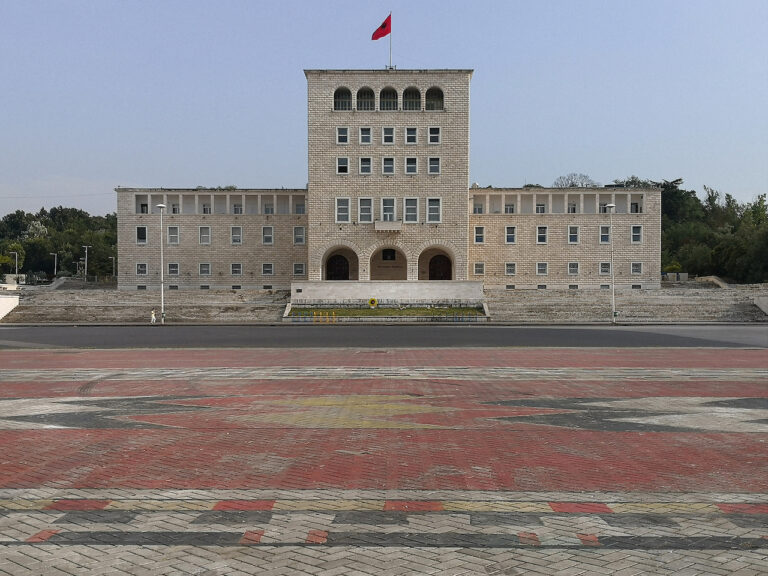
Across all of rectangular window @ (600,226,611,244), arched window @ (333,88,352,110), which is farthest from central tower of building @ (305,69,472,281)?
rectangular window @ (600,226,611,244)

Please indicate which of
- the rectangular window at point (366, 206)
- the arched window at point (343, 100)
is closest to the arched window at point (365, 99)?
the arched window at point (343, 100)

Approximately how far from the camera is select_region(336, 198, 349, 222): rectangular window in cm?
5931

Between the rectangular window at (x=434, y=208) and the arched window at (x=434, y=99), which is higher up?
the arched window at (x=434, y=99)

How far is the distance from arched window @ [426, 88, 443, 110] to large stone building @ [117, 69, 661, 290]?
85mm

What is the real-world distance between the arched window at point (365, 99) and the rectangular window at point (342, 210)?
7.97m

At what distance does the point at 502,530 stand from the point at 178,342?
24.6m

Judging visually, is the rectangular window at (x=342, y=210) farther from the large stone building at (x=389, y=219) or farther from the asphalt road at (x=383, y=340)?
the asphalt road at (x=383, y=340)

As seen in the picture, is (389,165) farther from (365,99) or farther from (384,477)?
(384,477)

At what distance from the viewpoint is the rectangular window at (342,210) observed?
195 feet

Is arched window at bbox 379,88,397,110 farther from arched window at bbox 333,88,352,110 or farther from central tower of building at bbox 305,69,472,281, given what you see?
arched window at bbox 333,88,352,110

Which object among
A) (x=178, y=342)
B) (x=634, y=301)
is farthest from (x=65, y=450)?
(x=634, y=301)

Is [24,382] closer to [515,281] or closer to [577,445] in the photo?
[577,445]

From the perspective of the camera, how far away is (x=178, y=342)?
2872 cm

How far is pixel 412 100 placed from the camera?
2340 inches
